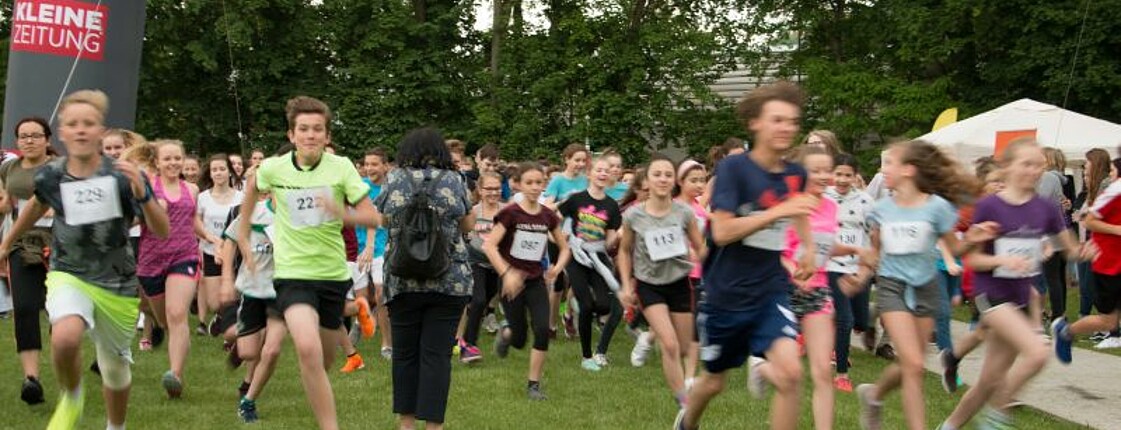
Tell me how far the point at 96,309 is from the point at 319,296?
42.9 inches

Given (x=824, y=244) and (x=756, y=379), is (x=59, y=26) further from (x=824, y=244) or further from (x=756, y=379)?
(x=756, y=379)

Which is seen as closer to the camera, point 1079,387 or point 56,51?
point 1079,387

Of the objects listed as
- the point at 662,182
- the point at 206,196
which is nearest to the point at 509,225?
the point at 662,182

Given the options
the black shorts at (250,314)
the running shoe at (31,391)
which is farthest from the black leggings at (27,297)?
the black shorts at (250,314)

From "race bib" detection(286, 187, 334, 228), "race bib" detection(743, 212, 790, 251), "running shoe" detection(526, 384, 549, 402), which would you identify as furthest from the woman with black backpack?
"running shoe" detection(526, 384, 549, 402)

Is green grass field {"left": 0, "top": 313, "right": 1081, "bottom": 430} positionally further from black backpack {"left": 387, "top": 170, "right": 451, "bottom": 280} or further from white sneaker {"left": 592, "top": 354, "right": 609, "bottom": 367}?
black backpack {"left": 387, "top": 170, "right": 451, "bottom": 280}

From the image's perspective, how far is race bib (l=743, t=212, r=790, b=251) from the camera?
5.66 m

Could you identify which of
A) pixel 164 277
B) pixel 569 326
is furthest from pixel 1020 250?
pixel 569 326

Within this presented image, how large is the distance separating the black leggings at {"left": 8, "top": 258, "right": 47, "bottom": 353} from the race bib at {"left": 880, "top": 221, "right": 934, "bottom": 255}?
5250 millimetres

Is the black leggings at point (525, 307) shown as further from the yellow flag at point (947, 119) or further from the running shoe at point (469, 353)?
the yellow flag at point (947, 119)

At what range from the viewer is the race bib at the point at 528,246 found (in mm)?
9125

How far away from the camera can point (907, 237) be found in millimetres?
6910

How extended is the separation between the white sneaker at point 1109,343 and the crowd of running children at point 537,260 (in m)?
3.00

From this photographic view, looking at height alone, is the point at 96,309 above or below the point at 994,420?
above
